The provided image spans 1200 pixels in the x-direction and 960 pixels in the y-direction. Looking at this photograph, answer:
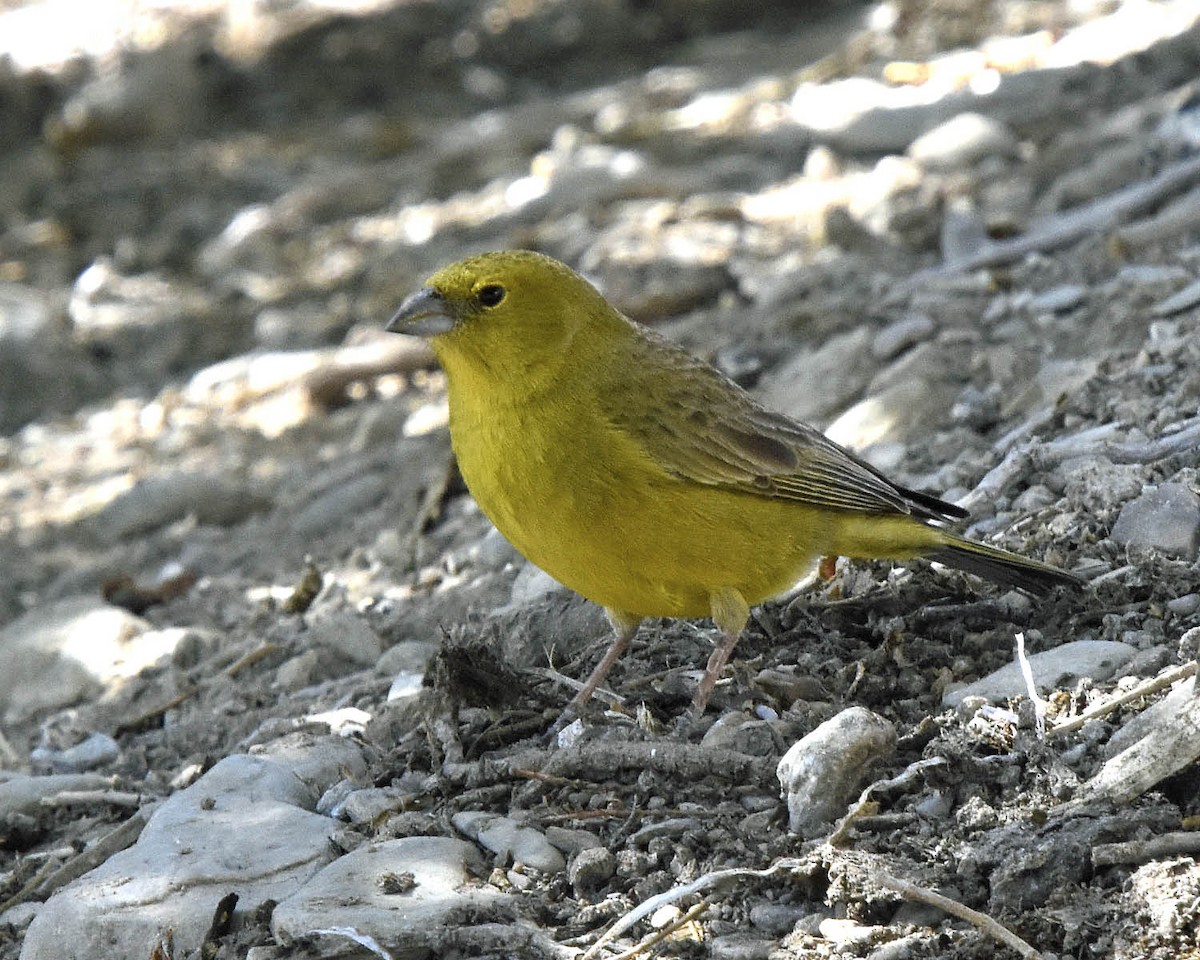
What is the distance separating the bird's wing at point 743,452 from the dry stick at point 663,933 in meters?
1.34

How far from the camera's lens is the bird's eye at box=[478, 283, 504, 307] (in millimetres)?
4348

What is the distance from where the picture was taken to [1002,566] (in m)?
4.24

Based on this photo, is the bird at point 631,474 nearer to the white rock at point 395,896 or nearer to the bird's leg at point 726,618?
the bird's leg at point 726,618

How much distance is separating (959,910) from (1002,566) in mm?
1412

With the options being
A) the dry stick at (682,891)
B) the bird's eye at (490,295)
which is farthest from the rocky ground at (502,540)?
the bird's eye at (490,295)

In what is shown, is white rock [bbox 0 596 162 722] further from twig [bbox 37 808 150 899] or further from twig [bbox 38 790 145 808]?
twig [bbox 37 808 150 899]

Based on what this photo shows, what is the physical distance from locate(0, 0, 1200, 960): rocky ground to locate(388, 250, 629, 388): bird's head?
72 centimetres

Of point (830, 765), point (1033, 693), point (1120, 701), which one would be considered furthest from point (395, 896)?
point (1120, 701)

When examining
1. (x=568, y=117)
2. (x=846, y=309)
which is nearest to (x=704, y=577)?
(x=846, y=309)

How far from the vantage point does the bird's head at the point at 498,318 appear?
4.30m

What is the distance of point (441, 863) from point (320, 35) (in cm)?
997

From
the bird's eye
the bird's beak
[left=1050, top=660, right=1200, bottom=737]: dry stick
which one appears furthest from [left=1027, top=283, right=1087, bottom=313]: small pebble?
[left=1050, top=660, right=1200, bottom=737]: dry stick

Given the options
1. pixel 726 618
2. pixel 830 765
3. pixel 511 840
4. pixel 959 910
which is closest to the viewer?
pixel 959 910

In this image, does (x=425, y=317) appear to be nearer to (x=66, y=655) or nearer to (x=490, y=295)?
(x=490, y=295)
